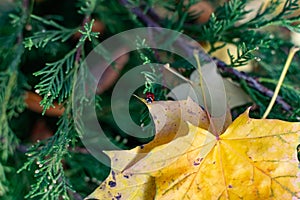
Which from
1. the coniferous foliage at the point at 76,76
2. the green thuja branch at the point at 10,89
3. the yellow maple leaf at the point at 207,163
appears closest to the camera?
the yellow maple leaf at the point at 207,163

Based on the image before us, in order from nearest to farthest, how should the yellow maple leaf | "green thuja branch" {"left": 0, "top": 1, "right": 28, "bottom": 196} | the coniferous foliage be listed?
1. the yellow maple leaf
2. the coniferous foliage
3. "green thuja branch" {"left": 0, "top": 1, "right": 28, "bottom": 196}

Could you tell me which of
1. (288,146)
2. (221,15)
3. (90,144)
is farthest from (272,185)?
(221,15)

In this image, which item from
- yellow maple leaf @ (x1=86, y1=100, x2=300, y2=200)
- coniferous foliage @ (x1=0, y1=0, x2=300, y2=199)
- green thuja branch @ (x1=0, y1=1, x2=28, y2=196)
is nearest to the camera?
yellow maple leaf @ (x1=86, y1=100, x2=300, y2=200)

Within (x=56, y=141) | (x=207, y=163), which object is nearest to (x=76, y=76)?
(x=56, y=141)

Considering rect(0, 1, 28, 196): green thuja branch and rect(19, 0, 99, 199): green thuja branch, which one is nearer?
rect(19, 0, 99, 199): green thuja branch

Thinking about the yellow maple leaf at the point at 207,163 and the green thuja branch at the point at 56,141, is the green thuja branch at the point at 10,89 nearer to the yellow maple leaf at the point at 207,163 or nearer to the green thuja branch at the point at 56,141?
the green thuja branch at the point at 56,141

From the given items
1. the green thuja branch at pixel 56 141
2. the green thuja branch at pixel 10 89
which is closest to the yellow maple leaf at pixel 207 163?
the green thuja branch at pixel 56 141

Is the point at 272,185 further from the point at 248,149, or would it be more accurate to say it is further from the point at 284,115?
the point at 284,115

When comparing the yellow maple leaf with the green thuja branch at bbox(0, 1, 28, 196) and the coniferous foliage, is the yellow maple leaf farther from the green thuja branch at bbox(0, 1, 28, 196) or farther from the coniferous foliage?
the green thuja branch at bbox(0, 1, 28, 196)

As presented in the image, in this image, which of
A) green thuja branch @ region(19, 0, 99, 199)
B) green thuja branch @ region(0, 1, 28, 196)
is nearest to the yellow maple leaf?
green thuja branch @ region(19, 0, 99, 199)
